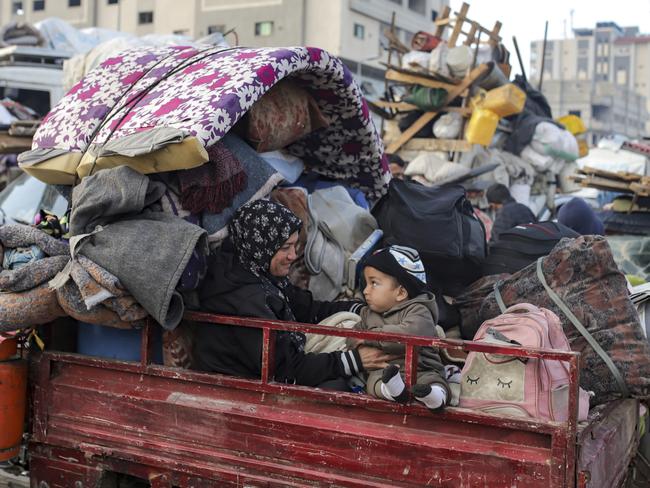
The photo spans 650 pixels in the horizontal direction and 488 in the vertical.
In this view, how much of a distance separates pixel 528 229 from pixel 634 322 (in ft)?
3.60

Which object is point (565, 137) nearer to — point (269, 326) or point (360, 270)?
point (360, 270)

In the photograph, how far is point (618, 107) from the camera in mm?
66812

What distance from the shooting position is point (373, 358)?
2.94 meters

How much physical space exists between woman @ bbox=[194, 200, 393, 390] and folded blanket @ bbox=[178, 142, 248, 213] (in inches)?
4.0

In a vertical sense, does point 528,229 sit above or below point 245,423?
above

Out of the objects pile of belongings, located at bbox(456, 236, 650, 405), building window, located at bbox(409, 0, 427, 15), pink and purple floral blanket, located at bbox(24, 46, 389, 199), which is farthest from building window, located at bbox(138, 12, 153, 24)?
pile of belongings, located at bbox(456, 236, 650, 405)

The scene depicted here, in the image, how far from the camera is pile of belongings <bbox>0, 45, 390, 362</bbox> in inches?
113

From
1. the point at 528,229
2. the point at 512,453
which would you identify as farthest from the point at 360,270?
the point at 512,453

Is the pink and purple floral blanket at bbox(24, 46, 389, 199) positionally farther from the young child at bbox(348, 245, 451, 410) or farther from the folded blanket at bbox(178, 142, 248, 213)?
the young child at bbox(348, 245, 451, 410)

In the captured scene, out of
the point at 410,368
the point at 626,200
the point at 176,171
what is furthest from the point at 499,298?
the point at 626,200

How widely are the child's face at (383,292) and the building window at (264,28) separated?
33748mm

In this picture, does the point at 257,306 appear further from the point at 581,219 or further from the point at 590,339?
the point at 581,219

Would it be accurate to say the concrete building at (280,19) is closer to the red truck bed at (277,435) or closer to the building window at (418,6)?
the building window at (418,6)

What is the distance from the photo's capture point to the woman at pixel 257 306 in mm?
2953
